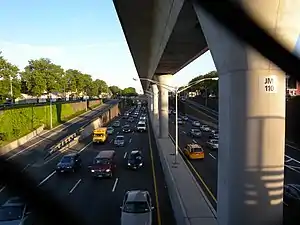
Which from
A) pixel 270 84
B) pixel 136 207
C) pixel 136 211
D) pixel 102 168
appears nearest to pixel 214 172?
pixel 102 168

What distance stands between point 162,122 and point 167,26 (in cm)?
2944

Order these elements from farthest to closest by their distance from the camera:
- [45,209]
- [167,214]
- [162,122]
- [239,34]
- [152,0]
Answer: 1. [162,122]
2. [167,214]
3. [152,0]
4. [45,209]
5. [239,34]

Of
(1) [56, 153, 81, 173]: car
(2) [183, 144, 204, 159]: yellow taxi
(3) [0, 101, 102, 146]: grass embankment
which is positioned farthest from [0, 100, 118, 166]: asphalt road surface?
(2) [183, 144, 204, 159]: yellow taxi

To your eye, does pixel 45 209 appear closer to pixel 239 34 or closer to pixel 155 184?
pixel 239 34

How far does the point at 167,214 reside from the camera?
17.4 metres

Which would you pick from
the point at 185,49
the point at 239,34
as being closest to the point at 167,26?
the point at 185,49

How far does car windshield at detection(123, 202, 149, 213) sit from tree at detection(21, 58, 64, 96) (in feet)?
173

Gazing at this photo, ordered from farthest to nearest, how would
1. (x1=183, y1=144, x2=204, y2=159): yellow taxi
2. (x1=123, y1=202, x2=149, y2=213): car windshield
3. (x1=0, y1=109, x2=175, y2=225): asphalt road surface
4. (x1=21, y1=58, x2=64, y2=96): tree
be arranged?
(x1=21, y1=58, x2=64, y2=96): tree, (x1=183, y1=144, x2=204, y2=159): yellow taxi, (x1=0, y1=109, x2=175, y2=225): asphalt road surface, (x1=123, y1=202, x2=149, y2=213): car windshield

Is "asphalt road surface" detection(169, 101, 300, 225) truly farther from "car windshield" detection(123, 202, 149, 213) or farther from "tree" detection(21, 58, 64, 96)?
"tree" detection(21, 58, 64, 96)

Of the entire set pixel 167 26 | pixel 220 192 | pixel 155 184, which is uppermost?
pixel 167 26

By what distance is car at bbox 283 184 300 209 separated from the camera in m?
16.9

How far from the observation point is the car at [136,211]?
15164 millimetres

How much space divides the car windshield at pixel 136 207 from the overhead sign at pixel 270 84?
935 cm

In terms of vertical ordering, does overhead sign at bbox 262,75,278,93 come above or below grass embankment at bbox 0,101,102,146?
above
